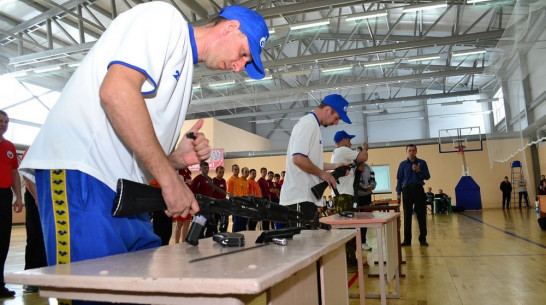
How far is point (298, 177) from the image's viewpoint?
2.99 metres

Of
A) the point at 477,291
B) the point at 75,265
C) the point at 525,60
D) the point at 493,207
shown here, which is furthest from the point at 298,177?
the point at 493,207

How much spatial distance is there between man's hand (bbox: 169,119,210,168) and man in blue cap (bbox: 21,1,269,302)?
190 mm

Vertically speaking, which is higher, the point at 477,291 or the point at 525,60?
the point at 525,60

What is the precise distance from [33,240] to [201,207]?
113 inches

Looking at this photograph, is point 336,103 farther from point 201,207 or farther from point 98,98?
point 98,98

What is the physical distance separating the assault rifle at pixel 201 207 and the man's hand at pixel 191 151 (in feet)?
0.70

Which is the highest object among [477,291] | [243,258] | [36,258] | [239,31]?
[239,31]

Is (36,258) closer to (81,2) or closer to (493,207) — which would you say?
(81,2)

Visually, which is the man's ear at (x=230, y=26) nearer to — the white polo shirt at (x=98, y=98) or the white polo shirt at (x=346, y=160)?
the white polo shirt at (x=98, y=98)

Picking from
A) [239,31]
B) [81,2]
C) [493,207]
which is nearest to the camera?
[239,31]

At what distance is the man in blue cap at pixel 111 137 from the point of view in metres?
1.01

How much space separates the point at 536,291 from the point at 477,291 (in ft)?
1.29

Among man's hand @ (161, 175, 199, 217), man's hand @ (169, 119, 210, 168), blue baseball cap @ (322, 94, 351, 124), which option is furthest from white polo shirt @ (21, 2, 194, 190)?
blue baseball cap @ (322, 94, 351, 124)

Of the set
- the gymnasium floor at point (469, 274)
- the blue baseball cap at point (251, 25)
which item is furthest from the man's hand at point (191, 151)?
the gymnasium floor at point (469, 274)
